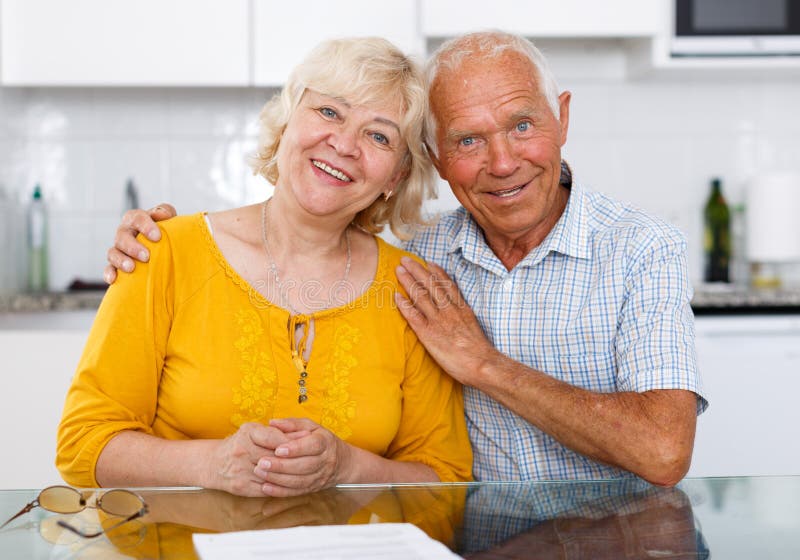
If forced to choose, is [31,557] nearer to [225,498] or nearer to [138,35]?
[225,498]

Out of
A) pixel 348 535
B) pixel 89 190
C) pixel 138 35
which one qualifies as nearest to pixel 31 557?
pixel 348 535

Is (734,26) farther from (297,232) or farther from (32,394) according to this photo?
(32,394)

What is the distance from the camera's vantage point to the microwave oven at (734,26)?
2863mm

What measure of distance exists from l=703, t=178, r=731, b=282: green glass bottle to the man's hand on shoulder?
2242 mm

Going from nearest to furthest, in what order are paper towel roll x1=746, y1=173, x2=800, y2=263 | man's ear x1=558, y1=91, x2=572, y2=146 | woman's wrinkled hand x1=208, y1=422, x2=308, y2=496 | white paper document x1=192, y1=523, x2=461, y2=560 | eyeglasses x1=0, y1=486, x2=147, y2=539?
white paper document x1=192, y1=523, x2=461, y2=560 < eyeglasses x1=0, y1=486, x2=147, y2=539 < woman's wrinkled hand x1=208, y1=422, x2=308, y2=496 < man's ear x1=558, y1=91, x2=572, y2=146 < paper towel roll x1=746, y1=173, x2=800, y2=263

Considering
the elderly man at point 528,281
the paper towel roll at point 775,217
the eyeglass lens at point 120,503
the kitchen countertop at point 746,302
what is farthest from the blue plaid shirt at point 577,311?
the paper towel roll at point 775,217

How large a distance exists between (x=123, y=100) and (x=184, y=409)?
2.03m

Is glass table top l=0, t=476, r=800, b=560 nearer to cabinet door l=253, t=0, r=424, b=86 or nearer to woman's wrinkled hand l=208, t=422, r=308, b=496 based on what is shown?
woman's wrinkled hand l=208, t=422, r=308, b=496

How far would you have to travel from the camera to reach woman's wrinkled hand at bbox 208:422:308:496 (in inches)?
44.5

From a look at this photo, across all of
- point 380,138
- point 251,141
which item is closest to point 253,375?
point 380,138

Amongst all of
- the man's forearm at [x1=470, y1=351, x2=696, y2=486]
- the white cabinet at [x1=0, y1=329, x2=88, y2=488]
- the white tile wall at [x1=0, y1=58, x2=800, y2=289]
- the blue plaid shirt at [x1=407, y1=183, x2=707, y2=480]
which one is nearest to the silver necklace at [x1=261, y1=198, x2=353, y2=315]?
the blue plaid shirt at [x1=407, y1=183, x2=707, y2=480]

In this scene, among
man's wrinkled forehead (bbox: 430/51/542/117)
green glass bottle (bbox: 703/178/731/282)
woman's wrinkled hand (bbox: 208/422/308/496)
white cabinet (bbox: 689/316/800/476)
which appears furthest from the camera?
green glass bottle (bbox: 703/178/731/282)

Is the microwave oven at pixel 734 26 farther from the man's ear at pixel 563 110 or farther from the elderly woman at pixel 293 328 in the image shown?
the elderly woman at pixel 293 328

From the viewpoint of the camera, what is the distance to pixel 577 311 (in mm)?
1573
